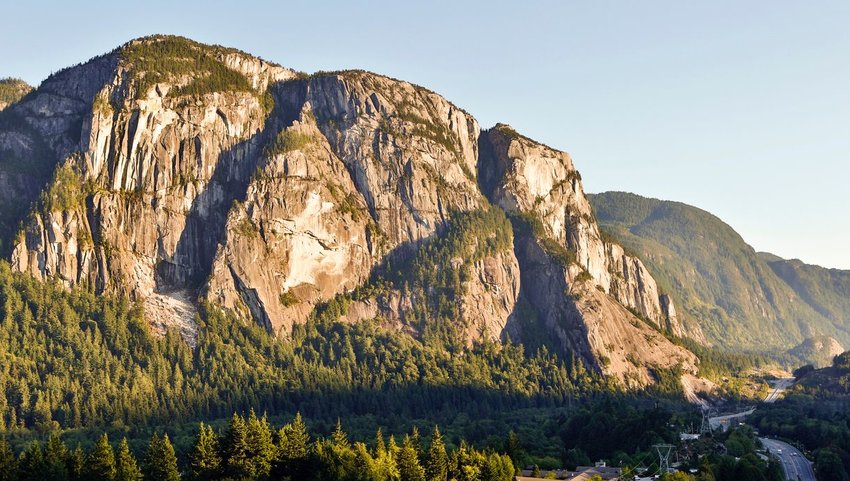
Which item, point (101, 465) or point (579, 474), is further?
point (579, 474)

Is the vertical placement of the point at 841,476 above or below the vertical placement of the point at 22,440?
below

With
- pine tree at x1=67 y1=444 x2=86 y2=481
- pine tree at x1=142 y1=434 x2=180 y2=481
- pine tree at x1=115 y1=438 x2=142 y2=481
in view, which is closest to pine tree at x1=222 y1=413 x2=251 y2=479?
pine tree at x1=142 y1=434 x2=180 y2=481

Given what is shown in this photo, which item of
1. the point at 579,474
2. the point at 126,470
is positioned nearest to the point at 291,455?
the point at 126,470

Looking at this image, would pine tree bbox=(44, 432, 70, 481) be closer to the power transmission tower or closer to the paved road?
the power transmission tower

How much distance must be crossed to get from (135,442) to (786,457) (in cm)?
11487

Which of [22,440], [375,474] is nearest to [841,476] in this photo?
[375,474]

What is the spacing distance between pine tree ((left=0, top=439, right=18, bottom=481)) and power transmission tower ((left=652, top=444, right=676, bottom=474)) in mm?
87747

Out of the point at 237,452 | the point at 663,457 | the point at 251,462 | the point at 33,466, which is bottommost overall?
the point at 663,457

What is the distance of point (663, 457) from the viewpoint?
171 meters

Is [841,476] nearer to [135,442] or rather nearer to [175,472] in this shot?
[175,472]

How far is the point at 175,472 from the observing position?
133875 millimetres

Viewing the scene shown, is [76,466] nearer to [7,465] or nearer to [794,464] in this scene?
[7,465]

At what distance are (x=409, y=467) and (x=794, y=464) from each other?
7515 cm

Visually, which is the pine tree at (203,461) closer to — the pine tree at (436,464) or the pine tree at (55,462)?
the pine tree at (55,462)
